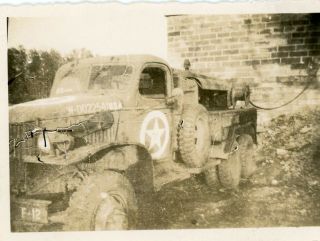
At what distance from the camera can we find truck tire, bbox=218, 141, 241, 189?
14.0ft

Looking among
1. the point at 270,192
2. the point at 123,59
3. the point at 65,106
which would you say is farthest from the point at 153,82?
the point at 270,192

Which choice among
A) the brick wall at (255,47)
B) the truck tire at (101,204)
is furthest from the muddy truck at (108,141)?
the brick wall at (255,47)

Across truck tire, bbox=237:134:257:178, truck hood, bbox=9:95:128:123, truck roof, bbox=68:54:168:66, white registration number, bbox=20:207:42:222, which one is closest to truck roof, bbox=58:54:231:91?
truck roof, bbox=68:54:168:66

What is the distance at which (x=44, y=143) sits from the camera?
4008mm

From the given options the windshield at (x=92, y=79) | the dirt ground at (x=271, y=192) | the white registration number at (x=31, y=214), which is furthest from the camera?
the dirt ground at (x=271, y=192)

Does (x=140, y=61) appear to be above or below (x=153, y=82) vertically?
above

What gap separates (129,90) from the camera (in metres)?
4.02

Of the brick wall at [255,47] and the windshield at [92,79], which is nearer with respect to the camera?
the windshield at [92,79]

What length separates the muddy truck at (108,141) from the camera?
3979 mm

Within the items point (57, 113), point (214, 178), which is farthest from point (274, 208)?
point (57, 113)

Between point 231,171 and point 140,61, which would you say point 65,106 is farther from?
point 231,171

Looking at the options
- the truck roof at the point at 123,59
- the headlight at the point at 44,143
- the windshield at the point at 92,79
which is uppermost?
the truck roof at the point at 123,59

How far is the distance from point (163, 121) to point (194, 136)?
0.98 ft

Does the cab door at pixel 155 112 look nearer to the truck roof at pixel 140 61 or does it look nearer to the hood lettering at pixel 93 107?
the truck roof at pixel 140 61
